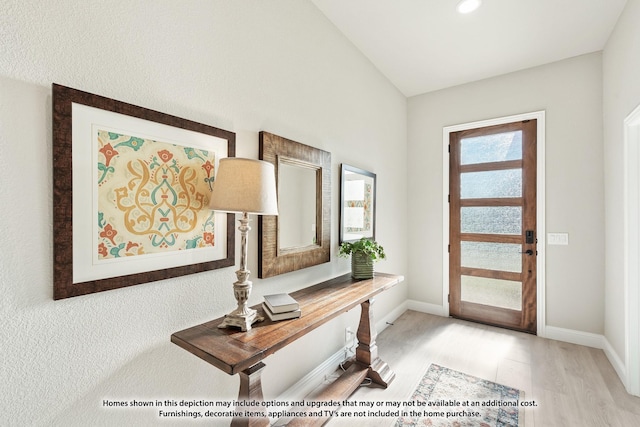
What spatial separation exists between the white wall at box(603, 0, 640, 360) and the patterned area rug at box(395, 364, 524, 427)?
1135 mm

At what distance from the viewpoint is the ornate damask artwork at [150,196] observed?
1083 mm

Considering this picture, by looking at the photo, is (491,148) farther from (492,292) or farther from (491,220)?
(492,292)

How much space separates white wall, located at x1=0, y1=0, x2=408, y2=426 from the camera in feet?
2.96

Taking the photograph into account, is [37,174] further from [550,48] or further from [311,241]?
[550,48]

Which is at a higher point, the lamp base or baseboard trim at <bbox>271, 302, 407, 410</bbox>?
the lamp base

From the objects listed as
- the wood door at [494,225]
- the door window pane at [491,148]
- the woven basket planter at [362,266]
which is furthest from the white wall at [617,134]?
the woven basket planter at [362,266]

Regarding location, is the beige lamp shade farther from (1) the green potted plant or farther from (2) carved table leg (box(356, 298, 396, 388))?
(2) carved table leg (box(356, 298, 396, 388))

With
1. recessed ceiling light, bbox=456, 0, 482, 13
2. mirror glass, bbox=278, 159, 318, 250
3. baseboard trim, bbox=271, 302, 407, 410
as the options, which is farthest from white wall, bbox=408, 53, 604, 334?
mirror glass, bbox=278, 159, 318, 250

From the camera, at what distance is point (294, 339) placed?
4.17 ft

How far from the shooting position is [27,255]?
3.02ft

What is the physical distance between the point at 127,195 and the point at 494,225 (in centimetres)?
342

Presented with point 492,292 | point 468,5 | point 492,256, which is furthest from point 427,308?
point 468,5

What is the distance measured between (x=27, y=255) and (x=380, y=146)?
283 centimetres

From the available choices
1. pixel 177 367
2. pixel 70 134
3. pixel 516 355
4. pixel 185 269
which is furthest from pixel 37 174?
pixel 516 355
